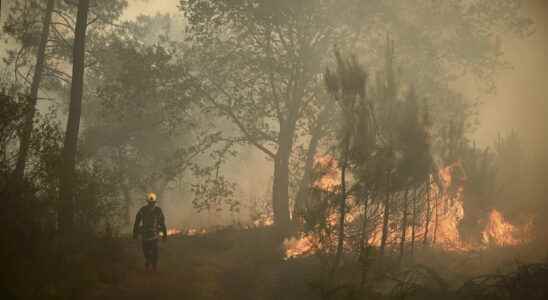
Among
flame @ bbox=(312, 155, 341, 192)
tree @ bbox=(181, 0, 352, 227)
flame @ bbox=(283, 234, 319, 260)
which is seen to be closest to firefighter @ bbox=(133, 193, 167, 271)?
flame @ bbox=(312, 155, 341, 192)

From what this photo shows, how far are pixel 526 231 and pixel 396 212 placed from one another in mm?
7182

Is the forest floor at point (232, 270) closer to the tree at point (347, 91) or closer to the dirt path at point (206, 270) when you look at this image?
the dirt path at point (206, 270)

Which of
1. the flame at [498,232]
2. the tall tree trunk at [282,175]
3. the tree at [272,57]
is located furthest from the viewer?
the tall tree trunk at [282,175]

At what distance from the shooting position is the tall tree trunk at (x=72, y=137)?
43.3 feet

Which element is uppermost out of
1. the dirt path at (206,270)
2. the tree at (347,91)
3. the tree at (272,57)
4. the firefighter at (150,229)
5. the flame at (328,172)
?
the tree at (272,57)

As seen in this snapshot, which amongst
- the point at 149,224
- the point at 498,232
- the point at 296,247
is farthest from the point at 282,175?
the point at 149,224

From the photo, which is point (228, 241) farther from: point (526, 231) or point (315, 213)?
point (526, 231)

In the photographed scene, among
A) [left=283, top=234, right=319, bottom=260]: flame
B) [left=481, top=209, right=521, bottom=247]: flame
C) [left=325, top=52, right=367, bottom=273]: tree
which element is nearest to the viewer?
[left=325, top=52, right=367, bottom=273]: tree

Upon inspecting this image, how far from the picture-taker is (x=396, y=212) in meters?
16.3

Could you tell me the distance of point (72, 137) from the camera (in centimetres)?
1543

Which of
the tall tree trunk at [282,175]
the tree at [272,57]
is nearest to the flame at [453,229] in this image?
the tall tree trunk at [282,175]

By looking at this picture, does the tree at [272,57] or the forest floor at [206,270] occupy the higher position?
the tree at [272,57]

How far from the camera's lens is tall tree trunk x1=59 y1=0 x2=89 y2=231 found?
13.2 m

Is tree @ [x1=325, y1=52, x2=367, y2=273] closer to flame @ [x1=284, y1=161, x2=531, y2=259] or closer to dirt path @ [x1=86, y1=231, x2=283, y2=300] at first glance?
dirt path @ [x1=86, y1=231, x2=283, y2=300]
